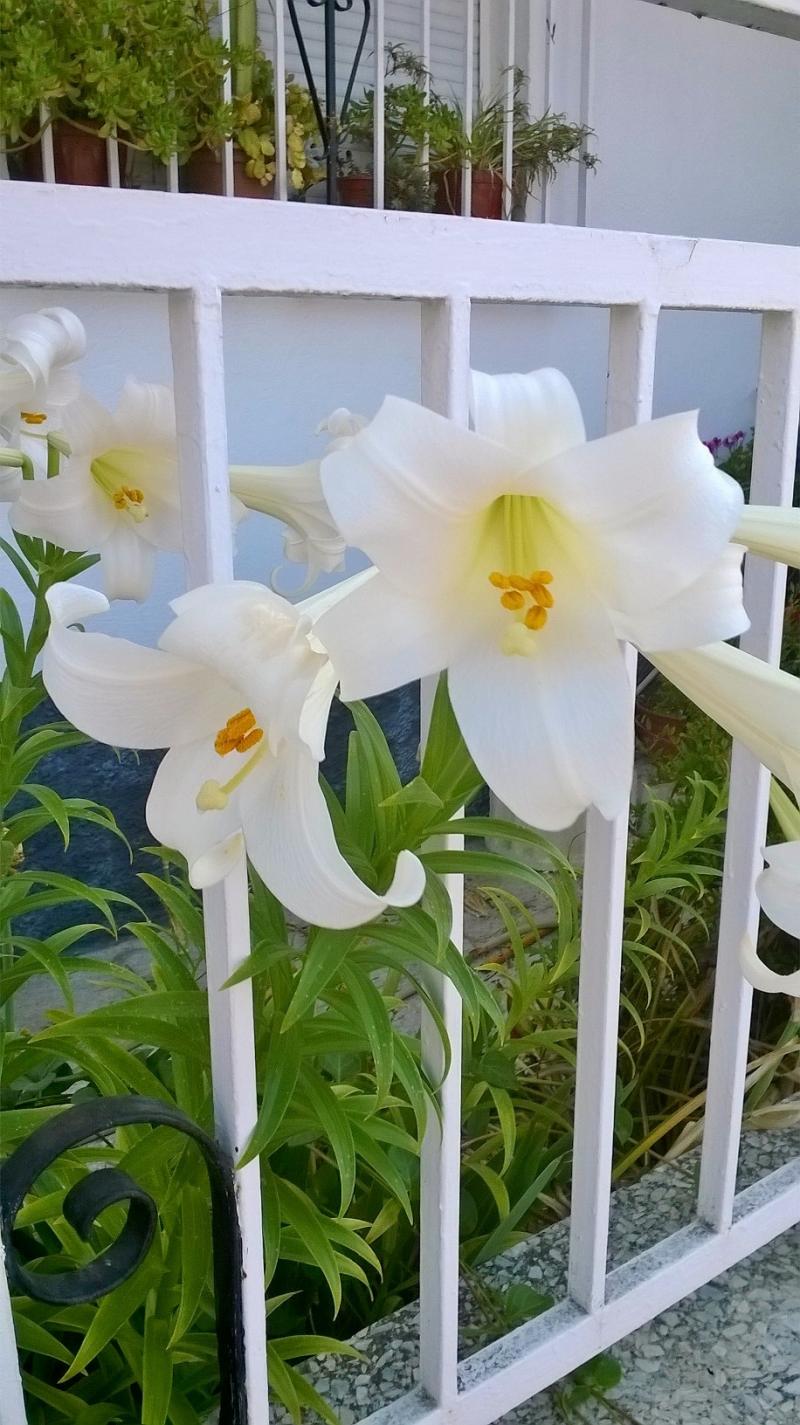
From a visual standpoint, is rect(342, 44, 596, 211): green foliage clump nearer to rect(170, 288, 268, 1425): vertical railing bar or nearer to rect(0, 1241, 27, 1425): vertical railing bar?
rect(170, 288, 268, 1425): vertical railing bar

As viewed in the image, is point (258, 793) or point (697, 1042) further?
point (697, 1042)

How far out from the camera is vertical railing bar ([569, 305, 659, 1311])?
79 cm

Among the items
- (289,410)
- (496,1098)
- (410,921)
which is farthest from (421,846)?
(289,410)

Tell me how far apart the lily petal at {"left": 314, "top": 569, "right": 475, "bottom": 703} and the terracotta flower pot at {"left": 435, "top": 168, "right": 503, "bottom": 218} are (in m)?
2.37

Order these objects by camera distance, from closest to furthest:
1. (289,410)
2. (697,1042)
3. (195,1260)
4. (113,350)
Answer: (195,1260)
(697,1042)
(113,350)
(289,410)

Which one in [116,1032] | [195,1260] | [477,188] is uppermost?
[477,188]

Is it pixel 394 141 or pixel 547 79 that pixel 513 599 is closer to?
pixel 394 141

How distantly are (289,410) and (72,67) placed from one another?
776 mm

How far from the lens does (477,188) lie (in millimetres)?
2598

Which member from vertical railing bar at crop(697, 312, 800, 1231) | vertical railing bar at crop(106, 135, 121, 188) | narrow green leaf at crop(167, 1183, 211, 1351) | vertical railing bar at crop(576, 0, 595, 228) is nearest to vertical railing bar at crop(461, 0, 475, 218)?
vertical railing bar at crop(576, 0, 595, 228)

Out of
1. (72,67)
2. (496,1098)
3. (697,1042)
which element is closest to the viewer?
(496,1098)

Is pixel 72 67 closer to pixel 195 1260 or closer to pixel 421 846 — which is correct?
pixel 421 846

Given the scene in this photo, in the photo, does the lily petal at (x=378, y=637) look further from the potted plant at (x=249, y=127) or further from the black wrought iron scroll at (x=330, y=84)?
the black wrought iron scroll at (x=330, y=84)

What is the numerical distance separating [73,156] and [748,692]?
2015 mm
